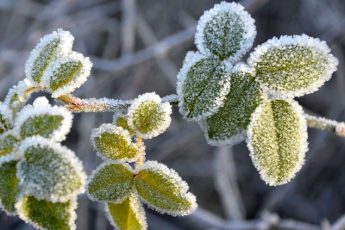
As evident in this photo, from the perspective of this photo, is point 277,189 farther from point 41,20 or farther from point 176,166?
point 41,20

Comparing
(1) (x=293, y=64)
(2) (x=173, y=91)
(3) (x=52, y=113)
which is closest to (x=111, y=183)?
(3) (x=52, y=113)

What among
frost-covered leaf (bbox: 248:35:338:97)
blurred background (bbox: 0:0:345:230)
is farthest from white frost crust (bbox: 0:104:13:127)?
blurred background (bbox: 0:0:345:230)

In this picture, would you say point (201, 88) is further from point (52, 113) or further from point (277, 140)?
point (52, 113)

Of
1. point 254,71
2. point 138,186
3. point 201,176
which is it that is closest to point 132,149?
point 138,186

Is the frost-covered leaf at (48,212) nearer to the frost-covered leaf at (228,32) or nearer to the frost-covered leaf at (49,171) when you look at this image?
the frost-covered leaf at (49,171)

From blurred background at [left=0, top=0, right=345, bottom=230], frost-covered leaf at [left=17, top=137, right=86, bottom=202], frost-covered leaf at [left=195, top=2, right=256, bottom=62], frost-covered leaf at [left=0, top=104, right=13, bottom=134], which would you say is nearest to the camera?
frost-covered leaf at [left=17, top=137, right=86, bottom=202]

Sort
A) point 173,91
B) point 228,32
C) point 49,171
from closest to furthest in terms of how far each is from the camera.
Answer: point 49,171, point 228,32, point 173,91

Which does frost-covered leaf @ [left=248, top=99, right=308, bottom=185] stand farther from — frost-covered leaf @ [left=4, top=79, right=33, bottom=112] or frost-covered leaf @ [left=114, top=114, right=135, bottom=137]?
frost-covered leaf @ [left=4, top=79, right=33, bottom=112]
